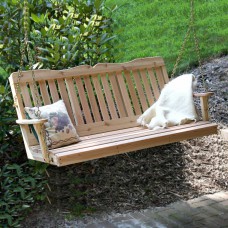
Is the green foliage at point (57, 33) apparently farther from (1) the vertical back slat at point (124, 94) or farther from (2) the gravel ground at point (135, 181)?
(2) the gravel ground at point (135, 181)

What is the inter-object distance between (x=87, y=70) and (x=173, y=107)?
0.81 meters

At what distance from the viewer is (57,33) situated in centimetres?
453

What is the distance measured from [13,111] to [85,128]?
689 mm

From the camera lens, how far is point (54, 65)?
14.5 feet

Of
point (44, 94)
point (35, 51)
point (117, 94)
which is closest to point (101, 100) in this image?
point (117, 94)

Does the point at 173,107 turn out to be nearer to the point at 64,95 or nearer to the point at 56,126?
the point at 64,95

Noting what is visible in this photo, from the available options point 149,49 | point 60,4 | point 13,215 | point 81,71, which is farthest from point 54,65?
point 149,49

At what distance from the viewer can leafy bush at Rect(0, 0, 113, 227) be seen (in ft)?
13.2

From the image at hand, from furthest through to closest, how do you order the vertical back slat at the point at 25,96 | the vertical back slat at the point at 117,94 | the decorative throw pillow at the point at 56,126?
the vertical back slat at the point at 117,94 → the vertical back slat at the point at 25,96 → the decorative throw pillow at the point at 56,126

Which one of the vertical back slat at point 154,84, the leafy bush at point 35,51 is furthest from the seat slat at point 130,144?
the leafy bush at point 35,51

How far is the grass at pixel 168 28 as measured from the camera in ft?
22.0

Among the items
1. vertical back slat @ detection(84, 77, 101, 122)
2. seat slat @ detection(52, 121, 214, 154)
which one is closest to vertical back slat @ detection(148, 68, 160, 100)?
seat slat @ detection(52, 121, 214, 154)

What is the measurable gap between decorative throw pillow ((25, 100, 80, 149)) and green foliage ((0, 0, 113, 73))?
0.69 metres

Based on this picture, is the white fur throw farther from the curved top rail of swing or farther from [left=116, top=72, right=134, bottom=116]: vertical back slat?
the curved top rail of swing
